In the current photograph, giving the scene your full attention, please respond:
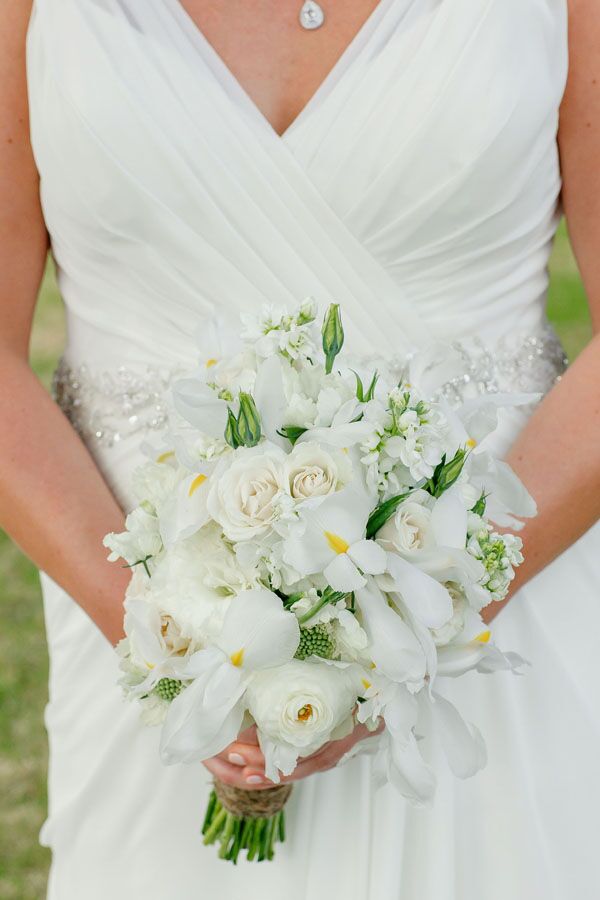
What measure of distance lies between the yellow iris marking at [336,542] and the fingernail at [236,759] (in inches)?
22.4

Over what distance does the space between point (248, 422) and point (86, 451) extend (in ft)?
2.77

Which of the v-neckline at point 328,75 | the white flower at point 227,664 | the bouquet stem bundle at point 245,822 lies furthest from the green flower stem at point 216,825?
the v-neckline at point 328,75

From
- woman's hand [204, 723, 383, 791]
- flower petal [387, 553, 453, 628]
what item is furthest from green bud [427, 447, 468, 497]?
woman's hand [204, 723, 383, 791]

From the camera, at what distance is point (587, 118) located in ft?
6.98

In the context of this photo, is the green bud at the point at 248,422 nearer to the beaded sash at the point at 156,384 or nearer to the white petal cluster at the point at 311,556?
the white petal cluster at the point at 311,556

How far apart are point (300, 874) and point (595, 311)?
45.2 inches

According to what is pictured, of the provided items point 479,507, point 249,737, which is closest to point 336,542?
point 479,507

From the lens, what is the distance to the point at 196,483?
1517mm

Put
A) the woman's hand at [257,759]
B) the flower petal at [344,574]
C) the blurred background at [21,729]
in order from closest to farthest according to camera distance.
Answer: the flower petal at [344,574]
the woman's hand at [257,759]
the blurred background at [21,729]

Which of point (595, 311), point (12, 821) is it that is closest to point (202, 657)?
point (595, 311)

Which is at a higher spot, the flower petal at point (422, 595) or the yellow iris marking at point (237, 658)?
the flower petal at point (422, 595)

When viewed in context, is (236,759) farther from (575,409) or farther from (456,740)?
(575,409)

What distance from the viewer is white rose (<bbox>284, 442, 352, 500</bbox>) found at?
1.41 metres

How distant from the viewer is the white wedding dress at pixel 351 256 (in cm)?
206
